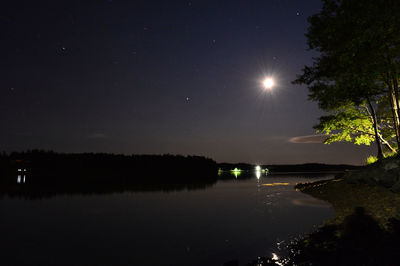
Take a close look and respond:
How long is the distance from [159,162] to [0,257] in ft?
518

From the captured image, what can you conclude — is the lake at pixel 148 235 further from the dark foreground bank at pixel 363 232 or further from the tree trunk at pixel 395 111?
the tree trunk at pixel 395 111

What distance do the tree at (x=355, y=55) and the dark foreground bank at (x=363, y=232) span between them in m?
3.42

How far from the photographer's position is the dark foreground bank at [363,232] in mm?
8188

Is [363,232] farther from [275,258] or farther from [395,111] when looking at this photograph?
[395,111]

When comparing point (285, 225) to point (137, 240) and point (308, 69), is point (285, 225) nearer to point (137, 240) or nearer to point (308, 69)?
point (137, 240)

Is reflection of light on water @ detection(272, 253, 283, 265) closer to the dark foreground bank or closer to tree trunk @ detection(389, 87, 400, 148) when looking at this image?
the dark foreground bank

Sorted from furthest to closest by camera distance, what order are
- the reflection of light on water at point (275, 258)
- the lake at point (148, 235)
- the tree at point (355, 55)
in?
the tree at point (355, 55) → the lake at point (148, 235) → the reflection of light on water at point (275, 258)

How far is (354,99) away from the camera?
2139cm

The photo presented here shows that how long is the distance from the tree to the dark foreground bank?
3.42 meters

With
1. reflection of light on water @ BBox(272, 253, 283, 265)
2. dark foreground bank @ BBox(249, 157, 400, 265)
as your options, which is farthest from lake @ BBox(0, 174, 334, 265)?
dark foreground bank @ BBox(249, 157, 400, 265)

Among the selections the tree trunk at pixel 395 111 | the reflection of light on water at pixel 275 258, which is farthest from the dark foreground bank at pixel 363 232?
the tree trunk at pixel 395 111

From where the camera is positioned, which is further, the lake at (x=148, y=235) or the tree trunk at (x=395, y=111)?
the tree trunk at (x=395, y=111)

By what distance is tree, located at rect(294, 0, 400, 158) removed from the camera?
17.5m

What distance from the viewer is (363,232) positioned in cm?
1038
